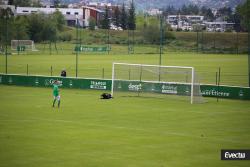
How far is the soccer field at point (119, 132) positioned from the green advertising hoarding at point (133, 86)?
101cm

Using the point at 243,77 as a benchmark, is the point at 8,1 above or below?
above

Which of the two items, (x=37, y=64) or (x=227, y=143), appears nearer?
(x=227, y=143)

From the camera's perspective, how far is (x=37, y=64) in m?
82.6

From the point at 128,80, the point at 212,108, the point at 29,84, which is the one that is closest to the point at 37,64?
the point at 29,84

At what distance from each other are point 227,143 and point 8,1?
160 metres

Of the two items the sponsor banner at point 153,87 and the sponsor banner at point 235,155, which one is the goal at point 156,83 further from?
the sponsor banner at point 235,155

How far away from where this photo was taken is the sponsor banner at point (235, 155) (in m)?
24.7

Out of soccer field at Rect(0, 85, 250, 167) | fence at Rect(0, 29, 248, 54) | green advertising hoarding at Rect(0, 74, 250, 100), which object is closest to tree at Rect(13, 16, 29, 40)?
fence at Rect(0, 29, 248, 54)

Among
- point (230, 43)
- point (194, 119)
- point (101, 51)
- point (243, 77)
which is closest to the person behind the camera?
point (194, 119)

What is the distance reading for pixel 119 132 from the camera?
31812 millimetres

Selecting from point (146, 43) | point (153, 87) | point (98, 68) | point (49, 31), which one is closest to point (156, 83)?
point (153, 87)

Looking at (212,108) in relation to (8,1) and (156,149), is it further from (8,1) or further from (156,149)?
(8,1)

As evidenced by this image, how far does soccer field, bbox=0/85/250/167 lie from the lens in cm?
2492

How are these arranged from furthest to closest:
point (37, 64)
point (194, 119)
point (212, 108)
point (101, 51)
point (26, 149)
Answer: point (101, 51), point (37, 64), point (212, 108), point (194, 119), point (26, 149)
